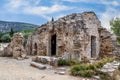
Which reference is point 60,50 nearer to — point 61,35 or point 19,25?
point 61,35

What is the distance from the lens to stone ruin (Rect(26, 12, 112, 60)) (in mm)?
23016

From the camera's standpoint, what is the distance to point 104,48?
26219mm

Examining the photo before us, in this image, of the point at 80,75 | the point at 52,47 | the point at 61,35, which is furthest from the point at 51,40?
the point at 80,75

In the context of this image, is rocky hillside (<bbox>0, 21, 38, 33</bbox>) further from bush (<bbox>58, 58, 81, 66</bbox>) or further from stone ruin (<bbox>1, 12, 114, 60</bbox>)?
bush (<bbox>58, 58, 81, 66</bbox>)

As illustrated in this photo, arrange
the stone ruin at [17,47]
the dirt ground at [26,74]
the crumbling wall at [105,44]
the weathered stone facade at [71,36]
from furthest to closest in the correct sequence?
the crumbling wall at [105,44] → the weathered stone facade at [71,36] → the stone ruin at [17,47] → the dirt ground at [26,74]

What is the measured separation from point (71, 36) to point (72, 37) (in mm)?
200

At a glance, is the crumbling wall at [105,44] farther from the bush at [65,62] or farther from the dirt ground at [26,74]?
the dirt ground at [26,74]

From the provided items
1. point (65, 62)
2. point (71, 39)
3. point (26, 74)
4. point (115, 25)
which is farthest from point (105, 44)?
point (115, 25)

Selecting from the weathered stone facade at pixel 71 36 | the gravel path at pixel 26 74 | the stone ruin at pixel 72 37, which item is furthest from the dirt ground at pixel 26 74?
the stone ruin at pixel 72 37

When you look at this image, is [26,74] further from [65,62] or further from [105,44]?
[105,44]

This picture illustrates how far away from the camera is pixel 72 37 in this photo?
23.4m

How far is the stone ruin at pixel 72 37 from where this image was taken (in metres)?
23.0

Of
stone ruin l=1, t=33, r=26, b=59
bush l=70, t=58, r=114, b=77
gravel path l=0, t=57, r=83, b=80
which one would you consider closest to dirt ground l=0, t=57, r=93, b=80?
gravel path l=0, t=57, r=83, b=80

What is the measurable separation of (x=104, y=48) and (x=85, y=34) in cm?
406
